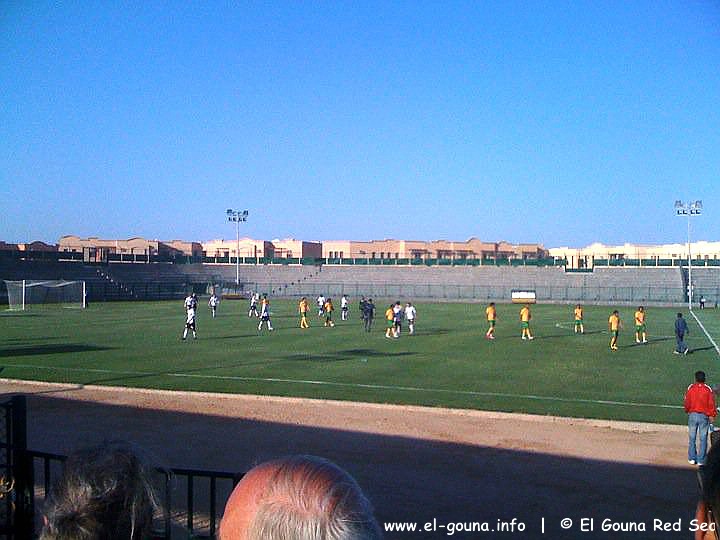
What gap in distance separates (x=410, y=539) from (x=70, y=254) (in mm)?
88879

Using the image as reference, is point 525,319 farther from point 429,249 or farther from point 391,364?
point 429,249

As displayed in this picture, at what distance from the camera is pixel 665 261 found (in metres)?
94.5

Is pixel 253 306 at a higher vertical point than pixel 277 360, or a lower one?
higher

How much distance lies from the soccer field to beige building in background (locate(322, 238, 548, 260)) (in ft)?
407

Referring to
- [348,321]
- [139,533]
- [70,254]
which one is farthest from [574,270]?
[139,533]

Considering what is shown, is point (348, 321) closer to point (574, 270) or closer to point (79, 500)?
point (79, 500)

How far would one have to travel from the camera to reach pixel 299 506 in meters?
2.02

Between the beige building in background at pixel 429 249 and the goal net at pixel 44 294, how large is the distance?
311 ft

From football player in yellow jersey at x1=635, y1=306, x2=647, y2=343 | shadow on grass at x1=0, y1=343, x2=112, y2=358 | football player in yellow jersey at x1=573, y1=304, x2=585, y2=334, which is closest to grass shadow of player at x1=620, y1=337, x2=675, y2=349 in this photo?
football player in yellow jersey at x1=635, y1=306, x2=647, y2=343

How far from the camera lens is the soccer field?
18.1 metres

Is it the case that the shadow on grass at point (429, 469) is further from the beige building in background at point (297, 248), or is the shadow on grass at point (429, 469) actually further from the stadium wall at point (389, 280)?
the beige building in background at point (297, 248)

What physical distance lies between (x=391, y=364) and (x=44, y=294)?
171 ft

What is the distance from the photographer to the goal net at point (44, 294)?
62062mm

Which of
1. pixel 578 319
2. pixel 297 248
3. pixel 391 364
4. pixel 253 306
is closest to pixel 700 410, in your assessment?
pixel 391 364
